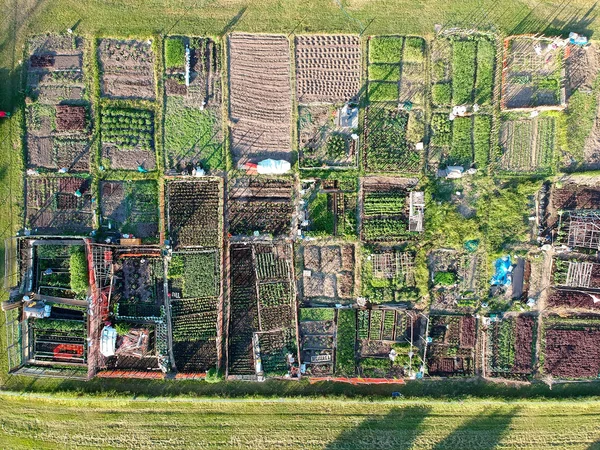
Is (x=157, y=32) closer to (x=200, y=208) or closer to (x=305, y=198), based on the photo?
(x=200, y=208)

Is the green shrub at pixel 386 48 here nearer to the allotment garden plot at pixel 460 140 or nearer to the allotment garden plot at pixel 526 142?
the allotment garden plot at pixel 460 140

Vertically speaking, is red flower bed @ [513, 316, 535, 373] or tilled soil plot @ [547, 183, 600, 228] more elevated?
tilled soil plot @ [547, 183, 600, 228]

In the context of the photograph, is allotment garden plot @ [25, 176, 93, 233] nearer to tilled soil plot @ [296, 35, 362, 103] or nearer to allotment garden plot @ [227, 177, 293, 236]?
allotment garden plot @ [227, 177, 293, 236]

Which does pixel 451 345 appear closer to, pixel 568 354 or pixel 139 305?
pixel 568 354

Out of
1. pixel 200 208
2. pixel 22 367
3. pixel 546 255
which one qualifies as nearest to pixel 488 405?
pixel 546 255

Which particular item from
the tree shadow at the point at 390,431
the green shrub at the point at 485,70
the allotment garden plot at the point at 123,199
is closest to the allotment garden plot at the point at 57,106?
the allotment garden plot at the point at 123,199

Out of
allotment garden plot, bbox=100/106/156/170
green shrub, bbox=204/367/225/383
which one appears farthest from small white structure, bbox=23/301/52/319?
green shrub, bbox=204/367/225/383

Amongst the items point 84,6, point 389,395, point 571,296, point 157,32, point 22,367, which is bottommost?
point 389,395
